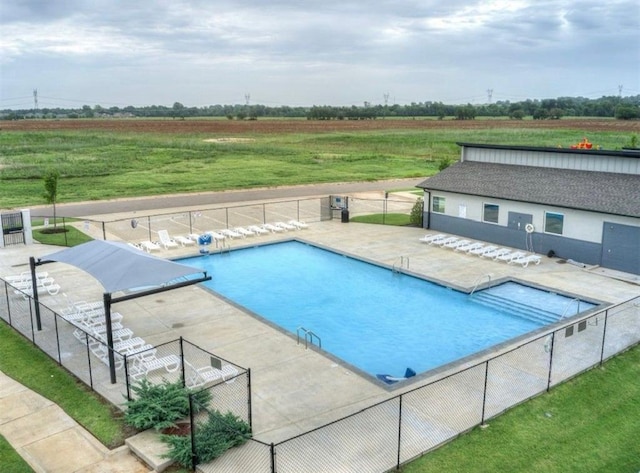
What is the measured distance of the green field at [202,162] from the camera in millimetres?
48656

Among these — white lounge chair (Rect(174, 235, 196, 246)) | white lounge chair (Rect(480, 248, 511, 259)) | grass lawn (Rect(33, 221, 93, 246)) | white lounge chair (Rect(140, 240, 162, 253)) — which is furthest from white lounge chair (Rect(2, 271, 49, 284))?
white lounge chair (Rect(480, 248, 511, 259))

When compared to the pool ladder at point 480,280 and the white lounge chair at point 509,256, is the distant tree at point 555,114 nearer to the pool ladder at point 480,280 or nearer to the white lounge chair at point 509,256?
the white lounge chair at point 509,256

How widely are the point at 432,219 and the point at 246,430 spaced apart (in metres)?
→ 22.4

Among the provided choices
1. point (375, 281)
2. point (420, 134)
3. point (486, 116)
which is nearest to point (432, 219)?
point (375, 281)

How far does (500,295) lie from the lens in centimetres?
2158

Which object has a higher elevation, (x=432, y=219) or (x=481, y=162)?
(x=481, y=162)

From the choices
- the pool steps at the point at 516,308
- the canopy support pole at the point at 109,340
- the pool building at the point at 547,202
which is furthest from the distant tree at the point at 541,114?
the canopy support pole at the point at 109,340

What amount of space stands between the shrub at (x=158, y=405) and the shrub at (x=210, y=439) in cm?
60

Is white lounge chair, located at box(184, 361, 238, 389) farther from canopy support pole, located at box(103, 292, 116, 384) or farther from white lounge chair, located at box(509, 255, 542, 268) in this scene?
white lounge chair, located at box(509, 255, 542, 268)

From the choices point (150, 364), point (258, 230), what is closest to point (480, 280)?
point (258, 230)

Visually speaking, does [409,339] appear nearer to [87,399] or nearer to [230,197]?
[87,399]

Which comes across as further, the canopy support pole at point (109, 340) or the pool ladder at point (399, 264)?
the pool ladder at point (399, 264)

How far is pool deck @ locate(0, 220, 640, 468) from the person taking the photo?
12.8 m

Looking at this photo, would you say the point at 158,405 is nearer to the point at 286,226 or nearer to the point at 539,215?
the point at 539,215
